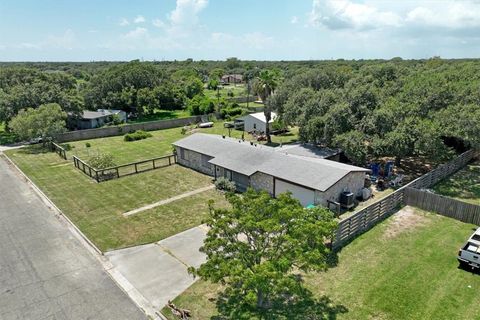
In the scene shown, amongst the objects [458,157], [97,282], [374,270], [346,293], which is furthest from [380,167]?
[97,282]

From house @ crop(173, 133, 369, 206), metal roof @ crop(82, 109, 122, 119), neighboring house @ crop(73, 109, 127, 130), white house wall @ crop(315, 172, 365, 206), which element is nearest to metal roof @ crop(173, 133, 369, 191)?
house @ crop(173, 133, 369, 206)

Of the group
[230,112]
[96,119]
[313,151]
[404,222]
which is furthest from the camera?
[230,112]

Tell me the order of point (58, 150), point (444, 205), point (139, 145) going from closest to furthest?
1. point (444, 205)
2. point (58, 150)
3. point (139, 145)

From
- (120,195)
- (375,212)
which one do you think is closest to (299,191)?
(375,212)

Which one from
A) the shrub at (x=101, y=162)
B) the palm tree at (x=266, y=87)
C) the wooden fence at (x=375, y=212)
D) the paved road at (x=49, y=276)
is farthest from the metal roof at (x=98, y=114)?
the wooden fence at (x=375, y=212)

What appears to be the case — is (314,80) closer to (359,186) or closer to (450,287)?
(359,186)

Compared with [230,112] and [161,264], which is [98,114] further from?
[161,264]

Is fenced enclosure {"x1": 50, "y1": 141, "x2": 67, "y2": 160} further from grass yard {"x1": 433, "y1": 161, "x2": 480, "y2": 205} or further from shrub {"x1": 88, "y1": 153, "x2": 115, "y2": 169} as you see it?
grass yard {"x1": 433, "y1": 161, "x2": 480, "y2": 205}
